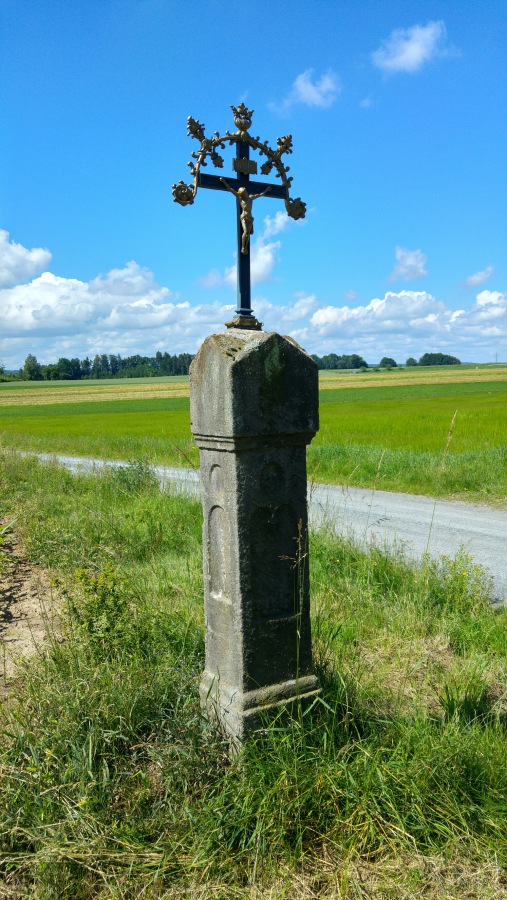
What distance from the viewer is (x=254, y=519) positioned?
2.63 m

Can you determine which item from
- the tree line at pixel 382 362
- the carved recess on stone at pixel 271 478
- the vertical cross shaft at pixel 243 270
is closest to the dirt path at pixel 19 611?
the carved recess on stone at pixel 271 478

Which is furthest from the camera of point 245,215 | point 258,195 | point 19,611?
point 19,611

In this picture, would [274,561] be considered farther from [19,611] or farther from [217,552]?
[19,611]

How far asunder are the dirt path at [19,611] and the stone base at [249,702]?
111cm

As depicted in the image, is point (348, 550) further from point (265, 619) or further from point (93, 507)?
point (93, 507)

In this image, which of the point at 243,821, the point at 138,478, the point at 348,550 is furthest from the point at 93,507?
the point at 243,821

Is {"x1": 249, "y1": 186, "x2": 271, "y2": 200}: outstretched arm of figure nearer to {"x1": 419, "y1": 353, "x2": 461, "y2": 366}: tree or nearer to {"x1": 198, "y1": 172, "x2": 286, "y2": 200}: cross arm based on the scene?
{"x1": 198, "y1": 172, "x2": 286, "y2": 200}: cross arm

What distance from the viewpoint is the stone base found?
103 inches

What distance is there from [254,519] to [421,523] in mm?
5616

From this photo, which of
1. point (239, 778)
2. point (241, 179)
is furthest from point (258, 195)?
point (239, 778)

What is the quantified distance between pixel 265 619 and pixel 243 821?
765 millimetres

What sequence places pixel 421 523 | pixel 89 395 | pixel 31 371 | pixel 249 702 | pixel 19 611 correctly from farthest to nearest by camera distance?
pixel 31 371 → pixel 89 395 → pixel 421 523 → pixel 19 611 → pixel 249 702

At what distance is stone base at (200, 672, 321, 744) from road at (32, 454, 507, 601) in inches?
108

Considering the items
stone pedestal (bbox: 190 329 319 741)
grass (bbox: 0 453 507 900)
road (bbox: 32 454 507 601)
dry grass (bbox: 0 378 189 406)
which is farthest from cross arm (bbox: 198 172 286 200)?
dry grass (bbox: 0 378 189 406)
